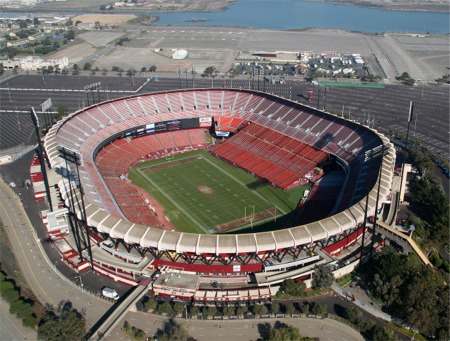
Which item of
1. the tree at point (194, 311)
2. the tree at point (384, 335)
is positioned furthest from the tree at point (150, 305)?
the tree at point (384, 335)

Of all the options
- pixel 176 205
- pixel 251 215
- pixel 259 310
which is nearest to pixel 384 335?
pixel 259 310

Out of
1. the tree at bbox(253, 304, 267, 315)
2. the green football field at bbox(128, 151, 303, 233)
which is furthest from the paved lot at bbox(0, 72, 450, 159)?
the tree at bbox(253, 304, 267, 315)

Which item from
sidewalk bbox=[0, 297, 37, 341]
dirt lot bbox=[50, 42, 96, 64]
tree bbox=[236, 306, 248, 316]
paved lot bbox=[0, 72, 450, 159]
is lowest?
paved lot bbox=[0, 72, 450, 159]

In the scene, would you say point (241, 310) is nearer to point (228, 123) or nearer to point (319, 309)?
point (319, 309)

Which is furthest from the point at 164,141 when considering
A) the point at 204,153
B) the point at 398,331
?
the point at 398,331

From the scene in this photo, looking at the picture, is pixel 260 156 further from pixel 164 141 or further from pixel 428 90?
pixel 428 90

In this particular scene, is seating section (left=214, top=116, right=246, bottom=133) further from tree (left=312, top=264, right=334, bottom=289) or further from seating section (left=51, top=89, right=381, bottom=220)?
tree (left=312, top=264, right=334, bottom=289)

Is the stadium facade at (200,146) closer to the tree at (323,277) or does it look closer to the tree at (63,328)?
the tree at (323,277)
